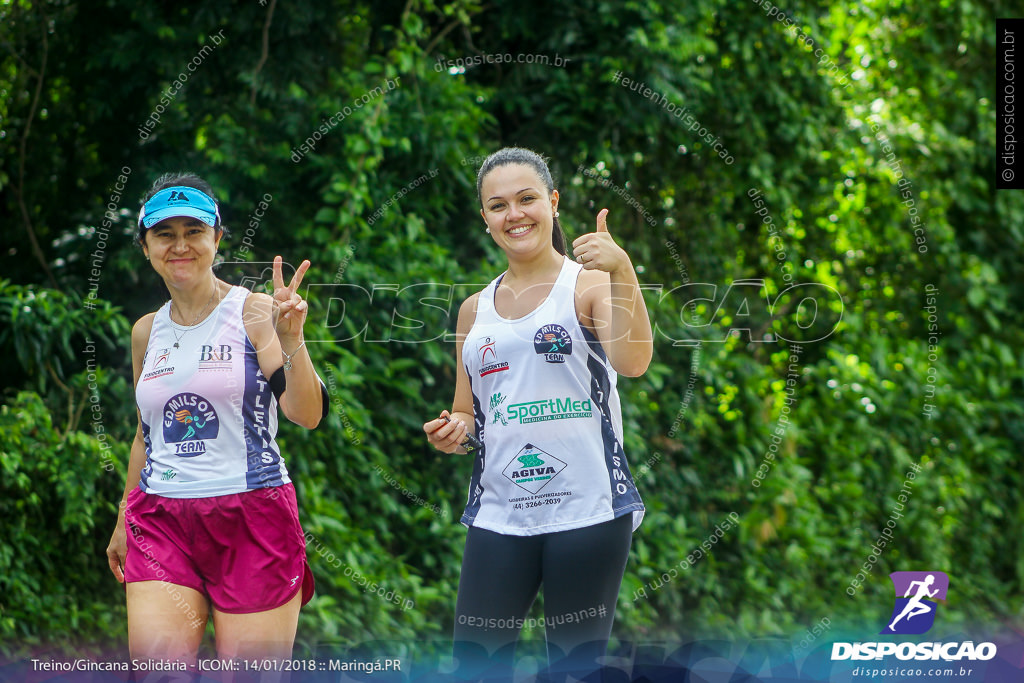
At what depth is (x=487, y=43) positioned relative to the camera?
5062 millimetres

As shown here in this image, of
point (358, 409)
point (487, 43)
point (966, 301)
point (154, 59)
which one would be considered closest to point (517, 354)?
point (358, 409)

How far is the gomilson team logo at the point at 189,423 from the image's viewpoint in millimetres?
2316

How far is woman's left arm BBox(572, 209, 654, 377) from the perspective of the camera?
2.08m

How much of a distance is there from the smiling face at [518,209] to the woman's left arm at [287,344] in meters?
0.48

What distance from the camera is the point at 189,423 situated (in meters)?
2.33

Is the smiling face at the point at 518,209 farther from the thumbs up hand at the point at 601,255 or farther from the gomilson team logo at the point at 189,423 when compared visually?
the gomilson team logo at the point at 189,423

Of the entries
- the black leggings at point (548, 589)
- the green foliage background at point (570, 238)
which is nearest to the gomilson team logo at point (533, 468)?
the black leggings at point (548, 589)

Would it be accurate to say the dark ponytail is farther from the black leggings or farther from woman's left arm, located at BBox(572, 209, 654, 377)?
the black leggings

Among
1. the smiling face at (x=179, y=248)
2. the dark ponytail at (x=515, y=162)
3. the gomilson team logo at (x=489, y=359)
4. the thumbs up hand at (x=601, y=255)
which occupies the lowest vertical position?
the gomilson team logo at (x=489, y=359)

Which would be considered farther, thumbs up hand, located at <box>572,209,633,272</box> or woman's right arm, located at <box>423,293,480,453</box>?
woman's right arm, located at <box>423,293,480,453</box>

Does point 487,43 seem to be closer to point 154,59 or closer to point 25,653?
point 154,59

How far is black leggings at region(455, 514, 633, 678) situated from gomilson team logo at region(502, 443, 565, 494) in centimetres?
13

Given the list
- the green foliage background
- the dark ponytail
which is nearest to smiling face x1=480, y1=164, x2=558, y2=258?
the dark ponytail

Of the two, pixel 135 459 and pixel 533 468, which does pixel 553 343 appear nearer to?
pixel 533 468
